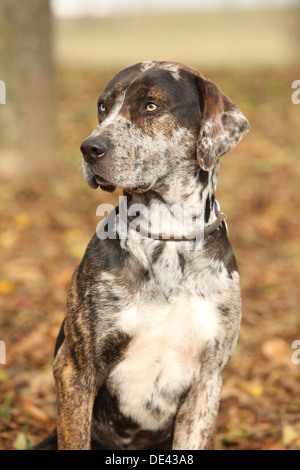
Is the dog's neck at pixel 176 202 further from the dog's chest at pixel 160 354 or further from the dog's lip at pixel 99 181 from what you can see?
the dog's chest at pixel 160 354

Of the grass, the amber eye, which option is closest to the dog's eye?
the amber eye

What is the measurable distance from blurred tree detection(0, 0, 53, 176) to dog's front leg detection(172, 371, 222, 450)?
5522 millimetres

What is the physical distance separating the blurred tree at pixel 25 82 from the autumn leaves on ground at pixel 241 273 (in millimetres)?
320

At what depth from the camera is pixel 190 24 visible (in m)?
36.0

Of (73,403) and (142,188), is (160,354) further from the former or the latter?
(142,188)

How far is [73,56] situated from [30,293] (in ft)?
54.3

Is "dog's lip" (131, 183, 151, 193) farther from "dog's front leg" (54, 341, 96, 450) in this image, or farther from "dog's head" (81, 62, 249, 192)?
"dog's front leg" (54, 341, 96, 450)

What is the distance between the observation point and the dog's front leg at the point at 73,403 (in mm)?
3141

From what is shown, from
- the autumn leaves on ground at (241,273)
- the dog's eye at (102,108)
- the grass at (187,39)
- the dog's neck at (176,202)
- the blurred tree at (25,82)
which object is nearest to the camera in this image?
the dog's neck at (176,202)

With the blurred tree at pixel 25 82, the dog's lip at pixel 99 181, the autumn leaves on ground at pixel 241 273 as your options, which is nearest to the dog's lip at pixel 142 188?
the dog's lip at pixel 99 181

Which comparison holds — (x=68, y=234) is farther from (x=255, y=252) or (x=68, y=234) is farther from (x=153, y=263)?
(x=153, y=263)

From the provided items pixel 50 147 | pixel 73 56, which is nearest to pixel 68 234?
pixel 50 147

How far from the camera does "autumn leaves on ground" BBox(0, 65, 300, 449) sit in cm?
439

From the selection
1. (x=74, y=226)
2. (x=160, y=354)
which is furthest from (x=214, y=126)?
(x=74, y=226)
